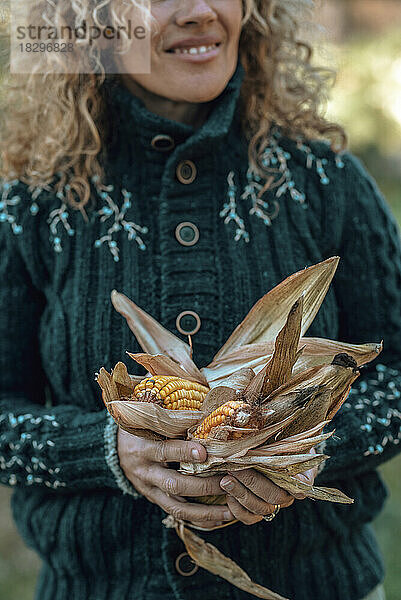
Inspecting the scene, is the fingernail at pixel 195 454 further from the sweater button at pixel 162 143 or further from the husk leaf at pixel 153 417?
the sweater button at pixel 162 143

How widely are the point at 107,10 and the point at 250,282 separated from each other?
1.99 feet

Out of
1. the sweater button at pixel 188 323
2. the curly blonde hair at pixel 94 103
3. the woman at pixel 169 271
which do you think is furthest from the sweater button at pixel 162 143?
the sweater button at pixel 188 323

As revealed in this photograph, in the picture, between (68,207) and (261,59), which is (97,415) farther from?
(261,59)


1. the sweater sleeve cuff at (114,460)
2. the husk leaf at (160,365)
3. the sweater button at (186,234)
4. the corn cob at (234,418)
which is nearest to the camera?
the corn cob at (234,418)

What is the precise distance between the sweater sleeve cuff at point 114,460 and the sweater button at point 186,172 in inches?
19.8

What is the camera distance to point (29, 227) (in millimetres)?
1510

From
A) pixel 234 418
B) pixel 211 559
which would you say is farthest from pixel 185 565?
pixel 234 418

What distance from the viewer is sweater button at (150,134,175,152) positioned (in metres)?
1.46

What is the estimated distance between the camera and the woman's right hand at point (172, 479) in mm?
1128

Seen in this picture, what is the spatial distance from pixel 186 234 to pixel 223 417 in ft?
1.60

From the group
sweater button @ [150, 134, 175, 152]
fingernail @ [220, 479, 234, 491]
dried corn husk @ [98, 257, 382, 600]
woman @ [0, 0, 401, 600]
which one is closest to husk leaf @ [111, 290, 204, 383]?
dried corn husk @ [98, 257, 382, 600]

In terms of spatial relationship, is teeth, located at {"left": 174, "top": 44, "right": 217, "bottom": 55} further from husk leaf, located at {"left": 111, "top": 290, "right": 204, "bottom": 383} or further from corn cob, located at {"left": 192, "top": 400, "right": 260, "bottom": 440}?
corn cob, located at {"left": 192, "top": 400, "right": 260, "bottom": 440}

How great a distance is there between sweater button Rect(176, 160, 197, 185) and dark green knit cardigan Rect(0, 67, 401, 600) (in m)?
0.01

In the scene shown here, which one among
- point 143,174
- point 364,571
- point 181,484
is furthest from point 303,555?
point 143,174
